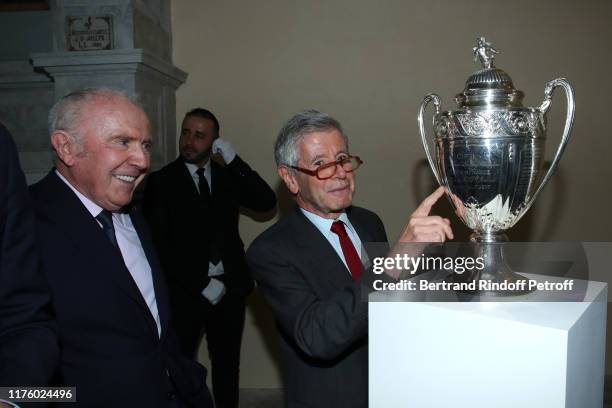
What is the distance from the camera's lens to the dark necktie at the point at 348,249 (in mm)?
1270

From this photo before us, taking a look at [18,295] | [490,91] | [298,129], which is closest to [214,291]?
[298,129]

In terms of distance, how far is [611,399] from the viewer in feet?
8.93

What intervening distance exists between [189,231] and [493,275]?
158 centimetres

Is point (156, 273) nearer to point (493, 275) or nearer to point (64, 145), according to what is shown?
point (64, 145)

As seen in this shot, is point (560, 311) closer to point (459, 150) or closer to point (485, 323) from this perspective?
point (485, 323)

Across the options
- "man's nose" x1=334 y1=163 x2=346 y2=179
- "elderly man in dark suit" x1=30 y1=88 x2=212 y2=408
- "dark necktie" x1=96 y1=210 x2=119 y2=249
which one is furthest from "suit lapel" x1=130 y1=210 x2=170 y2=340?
"man's nose" x1=334 y1=163 x2=346 y2=179

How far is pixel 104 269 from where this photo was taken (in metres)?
1.15

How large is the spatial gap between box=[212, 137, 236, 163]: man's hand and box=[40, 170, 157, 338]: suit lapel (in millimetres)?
1394

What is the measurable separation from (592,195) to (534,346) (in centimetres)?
218

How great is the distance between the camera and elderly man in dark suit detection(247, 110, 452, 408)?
3.83ft

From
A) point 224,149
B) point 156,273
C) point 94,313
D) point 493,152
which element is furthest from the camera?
point 224,149

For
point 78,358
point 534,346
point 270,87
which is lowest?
point 78,358

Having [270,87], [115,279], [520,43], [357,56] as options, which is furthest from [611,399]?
[115,279]

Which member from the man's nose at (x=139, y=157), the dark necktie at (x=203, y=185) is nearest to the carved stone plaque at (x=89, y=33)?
the dark necktie at (x=203, y=185)
